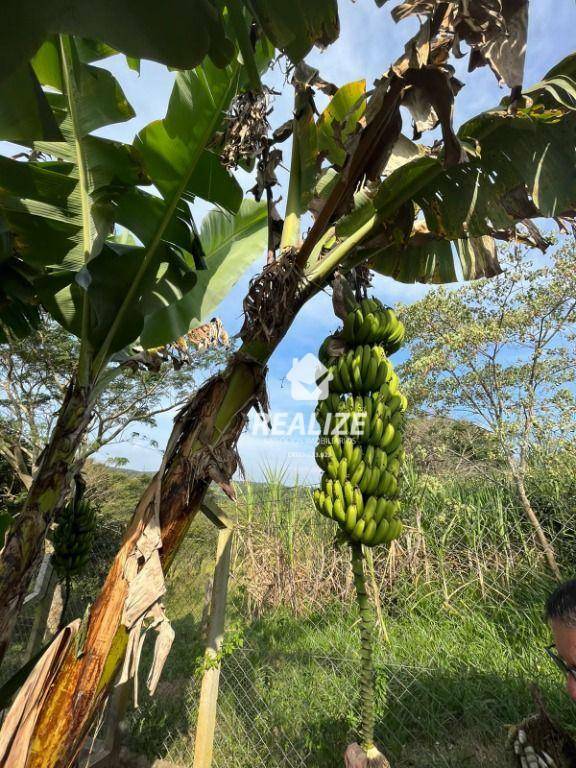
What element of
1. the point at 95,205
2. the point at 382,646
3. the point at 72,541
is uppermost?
the point at 95,205

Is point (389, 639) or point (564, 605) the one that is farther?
point (389, 639)

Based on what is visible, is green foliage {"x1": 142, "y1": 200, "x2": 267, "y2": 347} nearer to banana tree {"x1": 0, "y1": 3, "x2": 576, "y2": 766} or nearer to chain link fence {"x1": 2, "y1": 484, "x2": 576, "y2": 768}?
banana tree {"x1": 0, "y1": 3, "x2": 576, "y2": 766}

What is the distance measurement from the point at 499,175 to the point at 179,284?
1.68 m

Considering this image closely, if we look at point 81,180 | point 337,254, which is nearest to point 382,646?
point 337,254

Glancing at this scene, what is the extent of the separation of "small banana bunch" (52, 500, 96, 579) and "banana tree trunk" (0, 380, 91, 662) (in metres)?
1.12

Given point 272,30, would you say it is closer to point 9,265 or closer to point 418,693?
point 9,265

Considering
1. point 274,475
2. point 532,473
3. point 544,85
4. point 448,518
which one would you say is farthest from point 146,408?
point 544,85

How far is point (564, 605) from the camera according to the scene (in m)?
1.10

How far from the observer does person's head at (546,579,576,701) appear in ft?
3.52

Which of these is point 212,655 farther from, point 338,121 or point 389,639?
point 338,121

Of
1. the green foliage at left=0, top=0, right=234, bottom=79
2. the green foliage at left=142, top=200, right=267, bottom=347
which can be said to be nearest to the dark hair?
the green foliage at left=0, top=0, right=234, bottom=79

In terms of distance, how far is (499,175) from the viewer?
1.74 meters

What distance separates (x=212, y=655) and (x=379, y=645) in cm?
182

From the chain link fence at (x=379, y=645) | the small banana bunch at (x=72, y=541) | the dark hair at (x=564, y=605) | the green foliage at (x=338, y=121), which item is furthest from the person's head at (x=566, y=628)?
the small banana bunch at (x=72, y=541)
